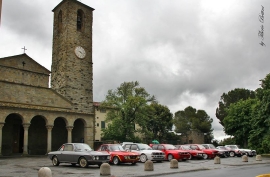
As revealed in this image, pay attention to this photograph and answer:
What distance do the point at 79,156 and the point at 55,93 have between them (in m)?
16.6

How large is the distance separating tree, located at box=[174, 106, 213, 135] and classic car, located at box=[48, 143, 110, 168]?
55980 mm

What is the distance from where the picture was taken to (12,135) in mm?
29969

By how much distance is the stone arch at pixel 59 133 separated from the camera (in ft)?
109

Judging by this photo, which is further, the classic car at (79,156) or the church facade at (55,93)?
the church facade at (55,93)

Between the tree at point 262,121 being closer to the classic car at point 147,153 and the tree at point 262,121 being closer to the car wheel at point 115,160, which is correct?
the classic car at point 147,153

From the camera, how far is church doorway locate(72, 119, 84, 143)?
114 ft

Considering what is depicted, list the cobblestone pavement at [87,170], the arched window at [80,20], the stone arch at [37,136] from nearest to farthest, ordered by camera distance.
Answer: the cobblestone pavement at [87,170] → the stone arch at [37,136] → the arched window at [80,20]

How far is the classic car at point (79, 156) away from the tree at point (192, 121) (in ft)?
184

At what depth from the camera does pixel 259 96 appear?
3312 cm

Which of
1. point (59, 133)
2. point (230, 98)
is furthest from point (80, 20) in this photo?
point (230, 98)

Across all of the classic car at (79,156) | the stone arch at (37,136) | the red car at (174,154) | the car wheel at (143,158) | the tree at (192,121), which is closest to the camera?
the classic car at (79,156)

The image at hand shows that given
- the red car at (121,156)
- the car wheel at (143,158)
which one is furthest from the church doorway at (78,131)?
the red car at (121,156)

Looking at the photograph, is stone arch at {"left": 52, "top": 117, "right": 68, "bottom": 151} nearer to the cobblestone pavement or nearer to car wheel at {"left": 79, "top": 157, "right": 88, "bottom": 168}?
the cobblestone pavement

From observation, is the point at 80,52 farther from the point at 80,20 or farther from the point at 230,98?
the point at 230,98
